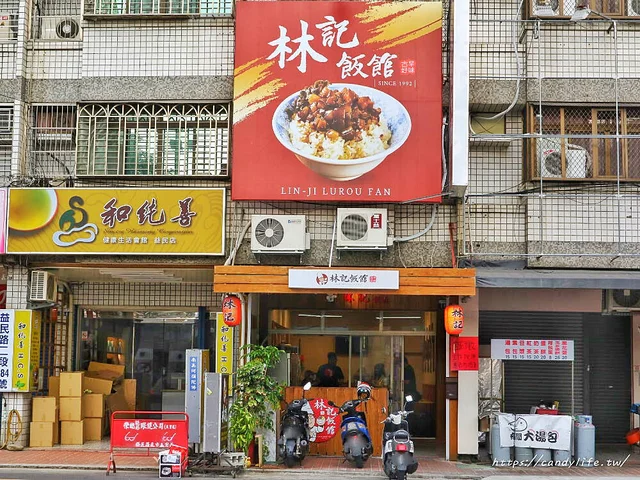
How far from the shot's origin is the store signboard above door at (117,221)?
51.6 ft

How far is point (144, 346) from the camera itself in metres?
18.7

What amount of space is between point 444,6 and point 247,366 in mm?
7599

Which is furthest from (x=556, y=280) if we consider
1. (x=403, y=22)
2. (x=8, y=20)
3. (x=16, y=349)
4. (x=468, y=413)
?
(x=8, y=20)

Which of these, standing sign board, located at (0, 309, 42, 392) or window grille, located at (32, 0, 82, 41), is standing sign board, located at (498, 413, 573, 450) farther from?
window grille, located at (32, 0, 82, 41)

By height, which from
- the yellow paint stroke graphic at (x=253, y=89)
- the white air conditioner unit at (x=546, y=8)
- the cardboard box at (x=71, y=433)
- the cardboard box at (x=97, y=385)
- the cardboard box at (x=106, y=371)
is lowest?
the cardboard box at (x=71, y=433)

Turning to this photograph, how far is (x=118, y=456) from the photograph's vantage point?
15539 millimetres

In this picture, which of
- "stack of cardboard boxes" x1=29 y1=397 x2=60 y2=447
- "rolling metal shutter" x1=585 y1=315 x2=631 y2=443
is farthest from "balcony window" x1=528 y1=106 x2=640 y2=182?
"stack of cardboard boxes" x1=29 y1=397 x2=60 y2=447

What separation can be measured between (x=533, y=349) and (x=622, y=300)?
200cm

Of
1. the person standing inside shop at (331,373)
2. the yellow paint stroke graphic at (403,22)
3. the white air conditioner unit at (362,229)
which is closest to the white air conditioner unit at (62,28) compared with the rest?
the yellow paint stroke graphic at (403,22)

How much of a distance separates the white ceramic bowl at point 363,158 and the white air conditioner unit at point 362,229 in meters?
0.66

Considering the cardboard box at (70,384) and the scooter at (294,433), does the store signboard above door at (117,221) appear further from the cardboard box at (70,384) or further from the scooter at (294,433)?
the scooter at (294,433)

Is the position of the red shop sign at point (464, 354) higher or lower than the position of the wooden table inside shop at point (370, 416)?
higher

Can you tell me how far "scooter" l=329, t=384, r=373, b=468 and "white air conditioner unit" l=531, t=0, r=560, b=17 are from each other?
7711mm

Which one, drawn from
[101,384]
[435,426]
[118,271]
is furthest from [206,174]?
[435,426]
